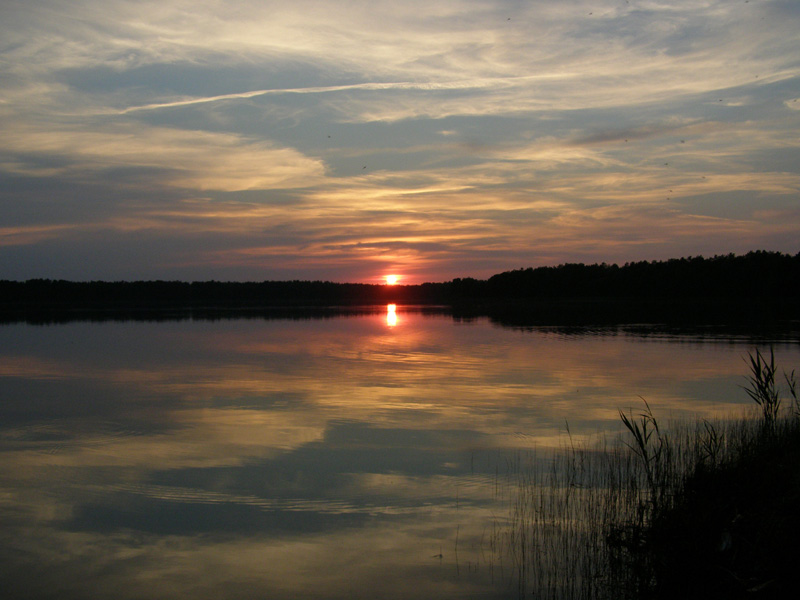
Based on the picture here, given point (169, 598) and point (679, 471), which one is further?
point (679, 471)

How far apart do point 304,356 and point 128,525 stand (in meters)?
17.7

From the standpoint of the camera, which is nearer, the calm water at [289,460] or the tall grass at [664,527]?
the tall grass at [664,527]

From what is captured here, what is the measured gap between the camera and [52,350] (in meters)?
28.5

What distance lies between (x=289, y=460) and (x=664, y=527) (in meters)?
5.80

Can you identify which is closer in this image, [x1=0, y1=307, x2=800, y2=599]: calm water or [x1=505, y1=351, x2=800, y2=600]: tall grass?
[x1=505, y1=351, x2=800, y2=600]: tall grass

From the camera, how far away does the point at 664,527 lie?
21.2 ft

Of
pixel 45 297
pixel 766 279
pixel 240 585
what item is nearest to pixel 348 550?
pixel 240 585

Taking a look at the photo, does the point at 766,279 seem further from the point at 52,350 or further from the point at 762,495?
the point at 762,495

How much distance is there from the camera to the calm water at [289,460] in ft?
22.6

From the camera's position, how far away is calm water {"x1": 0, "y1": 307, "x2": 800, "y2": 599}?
22.6ft

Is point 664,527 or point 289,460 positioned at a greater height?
point 664,527

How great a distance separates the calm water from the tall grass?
Answer: 18.2 inches

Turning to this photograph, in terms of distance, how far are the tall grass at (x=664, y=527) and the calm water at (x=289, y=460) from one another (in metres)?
0.46

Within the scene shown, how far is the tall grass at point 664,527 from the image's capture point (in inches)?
222
